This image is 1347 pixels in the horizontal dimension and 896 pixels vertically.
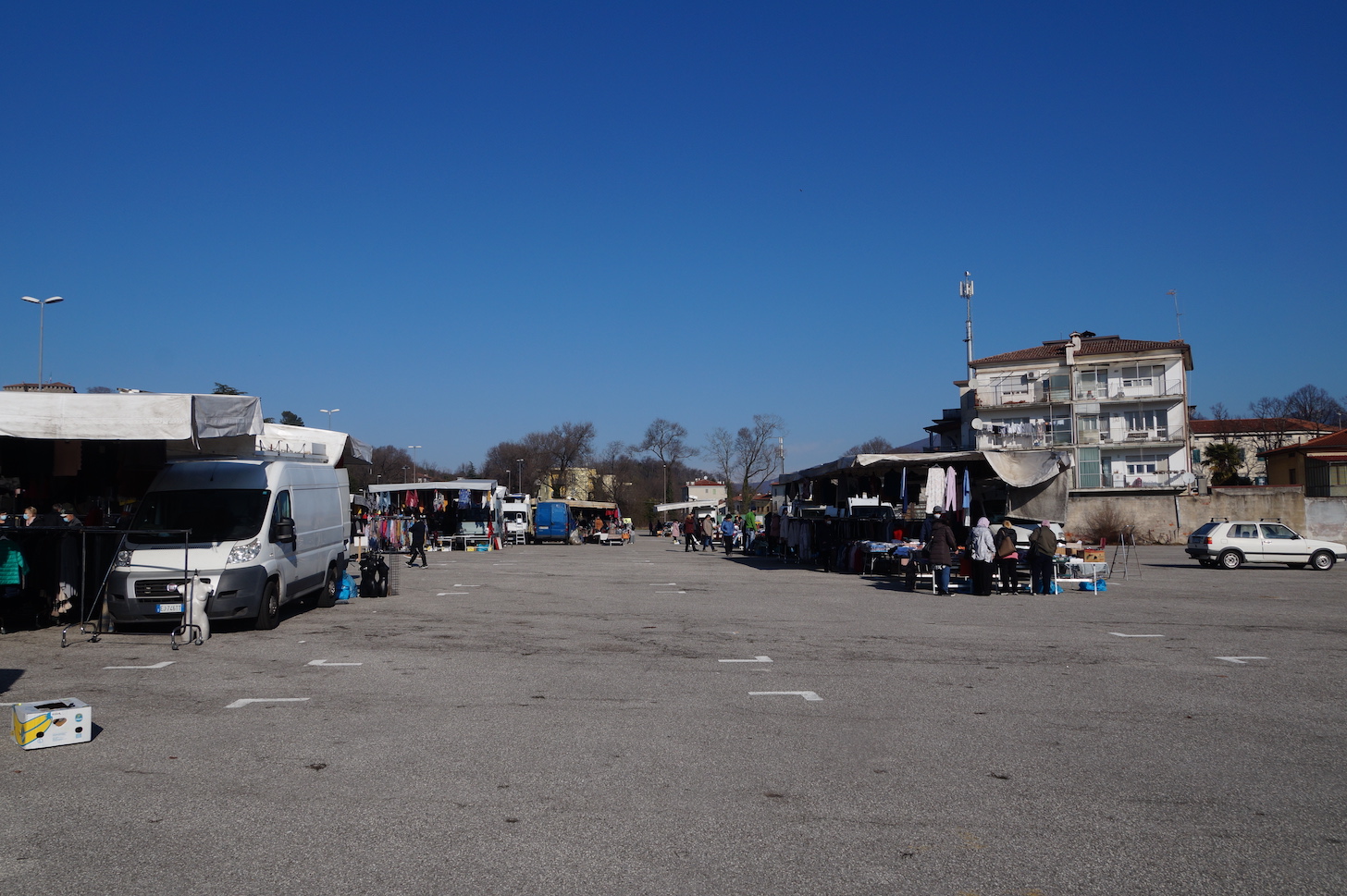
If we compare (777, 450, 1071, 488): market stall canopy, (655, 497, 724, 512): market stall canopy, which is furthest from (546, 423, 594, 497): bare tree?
(777, 450, 1071, 488): market stall canopy

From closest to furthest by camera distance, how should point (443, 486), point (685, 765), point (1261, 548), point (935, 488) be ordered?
point (685, 765)
point (935, 488)
point (1261, 548)
point (443, 486)

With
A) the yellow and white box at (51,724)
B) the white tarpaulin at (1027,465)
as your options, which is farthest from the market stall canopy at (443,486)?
the yellow and white box at (51,724)

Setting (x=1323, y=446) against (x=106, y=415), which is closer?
(x=106, y=415)

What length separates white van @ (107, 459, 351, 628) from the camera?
40.5 ft

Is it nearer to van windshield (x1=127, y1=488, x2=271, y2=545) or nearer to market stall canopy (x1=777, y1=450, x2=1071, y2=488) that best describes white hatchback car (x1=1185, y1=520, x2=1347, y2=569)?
market stall canopy (x1=777, y1=450, x2=1071, y2=488)

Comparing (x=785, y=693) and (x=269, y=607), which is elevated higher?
(x=269, y=607)

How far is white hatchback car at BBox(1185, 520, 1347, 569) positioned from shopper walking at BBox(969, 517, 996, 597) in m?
13.4

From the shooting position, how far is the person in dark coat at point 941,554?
64.8 ft

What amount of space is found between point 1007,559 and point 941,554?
57.7 inches

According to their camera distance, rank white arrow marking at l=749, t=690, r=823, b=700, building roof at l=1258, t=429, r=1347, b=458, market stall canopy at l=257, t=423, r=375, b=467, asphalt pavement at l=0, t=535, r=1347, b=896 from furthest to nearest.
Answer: building roof at l=1258, t=429, r=1347, b=458 < market stall canopy at l=257, t=423, r=375, b=467 < white arrow marking at l=749, t=690, r=823, b=700 < asphalt pavement at l=0, t=535, r=1347, b=896

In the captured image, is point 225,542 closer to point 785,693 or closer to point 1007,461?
point 785,693

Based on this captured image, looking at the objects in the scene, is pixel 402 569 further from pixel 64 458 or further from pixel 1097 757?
pixel 1097 757

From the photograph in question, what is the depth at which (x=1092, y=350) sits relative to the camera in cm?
6084

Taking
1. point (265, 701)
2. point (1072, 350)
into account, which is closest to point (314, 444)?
point (265, 701)
